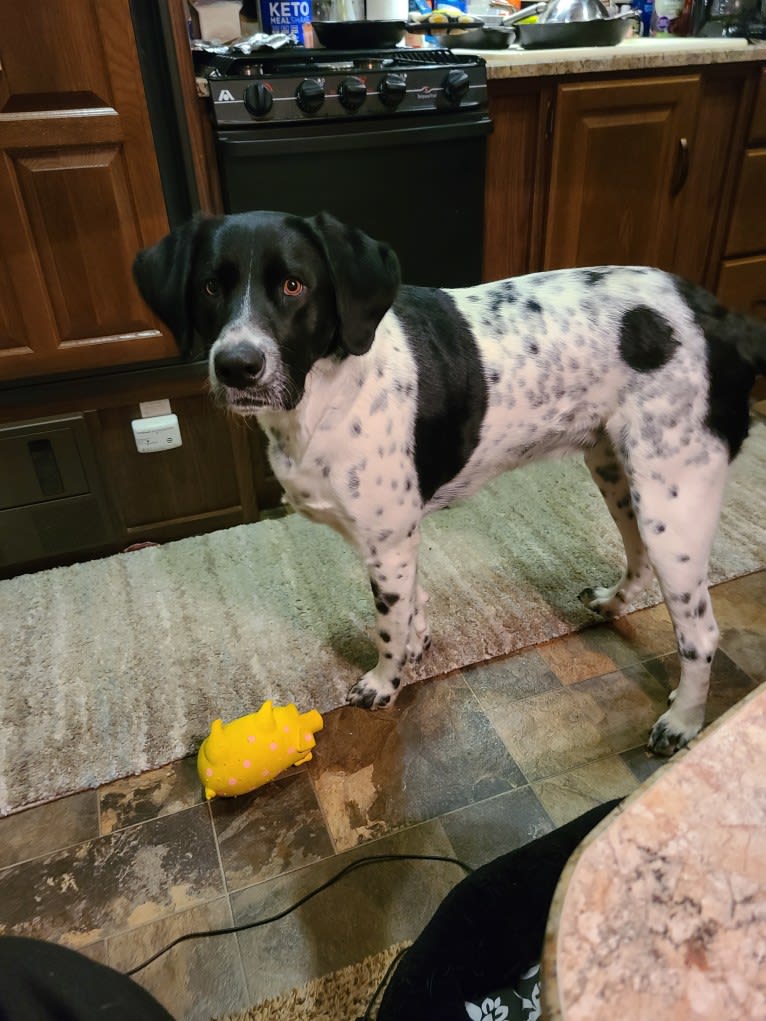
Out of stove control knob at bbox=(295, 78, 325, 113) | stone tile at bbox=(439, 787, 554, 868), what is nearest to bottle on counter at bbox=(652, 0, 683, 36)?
stove control knob at bbox=(295, 78, 325, 113)

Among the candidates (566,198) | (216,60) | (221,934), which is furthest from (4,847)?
(566,198)

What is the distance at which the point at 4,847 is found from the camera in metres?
1.43

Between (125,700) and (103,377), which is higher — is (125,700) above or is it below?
below

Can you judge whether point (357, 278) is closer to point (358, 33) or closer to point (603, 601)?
point (603, 601)

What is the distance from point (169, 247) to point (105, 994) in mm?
1036

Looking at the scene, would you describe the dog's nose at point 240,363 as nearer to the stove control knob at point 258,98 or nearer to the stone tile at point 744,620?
the stove control knob at point 258,98

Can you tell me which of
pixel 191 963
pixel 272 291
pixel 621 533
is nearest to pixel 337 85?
pixel 272 291

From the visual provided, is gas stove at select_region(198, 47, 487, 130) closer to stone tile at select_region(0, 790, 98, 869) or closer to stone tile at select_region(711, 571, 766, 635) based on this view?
stone tile at select_region(711, 571, 766, 635)

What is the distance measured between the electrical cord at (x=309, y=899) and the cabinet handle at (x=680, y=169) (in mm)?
2150

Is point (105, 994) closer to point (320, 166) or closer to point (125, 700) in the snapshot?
point (125, 700)

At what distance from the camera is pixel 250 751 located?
4.74ft

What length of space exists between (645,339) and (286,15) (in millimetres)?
1799

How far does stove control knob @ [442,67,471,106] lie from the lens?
1.94m

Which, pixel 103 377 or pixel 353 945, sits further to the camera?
pixel 103 377
